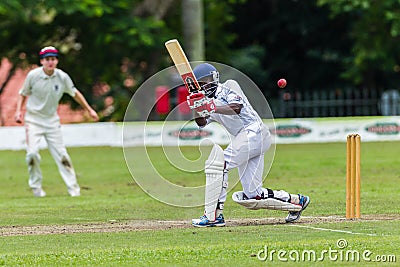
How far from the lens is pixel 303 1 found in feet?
136

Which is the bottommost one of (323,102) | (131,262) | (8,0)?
(131,262)

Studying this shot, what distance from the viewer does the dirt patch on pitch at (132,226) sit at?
1123 centimetres

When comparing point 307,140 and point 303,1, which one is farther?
point 303,1

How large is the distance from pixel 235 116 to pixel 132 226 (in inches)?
69.1

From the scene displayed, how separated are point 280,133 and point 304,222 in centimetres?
1767

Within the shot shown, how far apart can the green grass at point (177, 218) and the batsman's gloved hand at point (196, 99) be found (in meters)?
1.30

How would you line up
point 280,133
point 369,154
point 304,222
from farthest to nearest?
point 280,133
point 369,154
point 304,222

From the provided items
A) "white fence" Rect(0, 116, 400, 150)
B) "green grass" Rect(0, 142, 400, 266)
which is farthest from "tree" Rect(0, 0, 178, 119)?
"green grass" Rect(0, 142, 400, 266)

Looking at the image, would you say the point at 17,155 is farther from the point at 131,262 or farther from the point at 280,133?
the point at 131,262

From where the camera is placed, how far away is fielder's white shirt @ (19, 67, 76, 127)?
51.8 ft

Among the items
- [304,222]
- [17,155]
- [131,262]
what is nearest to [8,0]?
[17,155]

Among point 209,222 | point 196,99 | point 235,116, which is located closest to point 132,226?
point 209,222

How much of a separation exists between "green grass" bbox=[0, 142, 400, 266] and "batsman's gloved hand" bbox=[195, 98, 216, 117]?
3.98 feet

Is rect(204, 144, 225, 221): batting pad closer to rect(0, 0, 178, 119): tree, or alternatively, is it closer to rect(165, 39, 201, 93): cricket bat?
rect(165, 39, 201, 93): cricket bat
